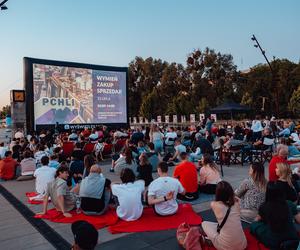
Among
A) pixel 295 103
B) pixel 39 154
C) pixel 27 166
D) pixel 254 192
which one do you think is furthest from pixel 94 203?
pixel 295 103

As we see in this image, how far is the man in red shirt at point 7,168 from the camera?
10.0m

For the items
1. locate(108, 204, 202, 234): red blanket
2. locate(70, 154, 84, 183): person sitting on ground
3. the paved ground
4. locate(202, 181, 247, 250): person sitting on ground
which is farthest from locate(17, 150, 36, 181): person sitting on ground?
locate(202, 181, 247, 250): person sitting on ground

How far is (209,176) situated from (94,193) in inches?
99.9

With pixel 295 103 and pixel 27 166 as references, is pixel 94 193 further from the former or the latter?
pixel 295 103

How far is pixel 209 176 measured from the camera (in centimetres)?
686

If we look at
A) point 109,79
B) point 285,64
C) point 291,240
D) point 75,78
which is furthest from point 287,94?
point 291,240

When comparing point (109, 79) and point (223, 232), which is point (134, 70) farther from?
point (223, 232)

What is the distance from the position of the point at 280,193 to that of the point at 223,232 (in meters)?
0.78

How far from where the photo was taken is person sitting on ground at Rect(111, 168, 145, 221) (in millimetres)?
5257

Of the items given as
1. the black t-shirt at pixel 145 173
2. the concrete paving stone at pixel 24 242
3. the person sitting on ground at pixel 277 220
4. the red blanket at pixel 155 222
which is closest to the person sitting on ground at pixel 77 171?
the black t-shirt at pixel 145 173

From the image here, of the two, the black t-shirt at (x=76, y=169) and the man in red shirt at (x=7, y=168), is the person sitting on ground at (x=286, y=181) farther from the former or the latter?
the man in red shirt at (x=7, y=168)

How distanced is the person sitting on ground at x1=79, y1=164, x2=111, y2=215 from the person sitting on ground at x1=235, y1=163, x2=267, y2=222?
Result: 7.56ft

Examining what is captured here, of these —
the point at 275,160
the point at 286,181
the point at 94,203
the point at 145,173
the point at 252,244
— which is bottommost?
the point at 252,244

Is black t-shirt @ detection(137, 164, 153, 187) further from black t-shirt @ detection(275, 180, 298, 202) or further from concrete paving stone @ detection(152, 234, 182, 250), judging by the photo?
black t-shirt @ detection(275, 180, 298, 202)
